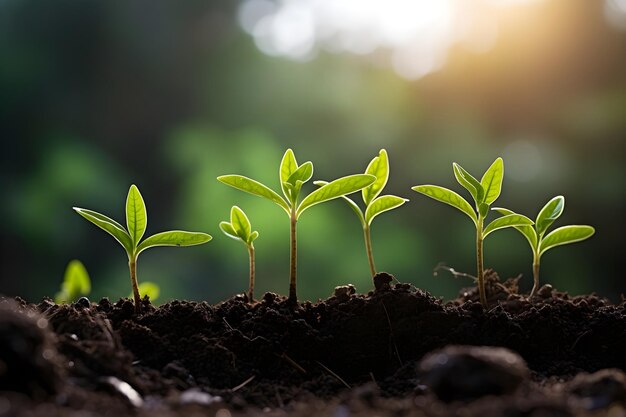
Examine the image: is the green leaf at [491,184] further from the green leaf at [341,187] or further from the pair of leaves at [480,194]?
the green leaf at [341,187]

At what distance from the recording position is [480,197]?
1.56 metres

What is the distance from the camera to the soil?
0.88m

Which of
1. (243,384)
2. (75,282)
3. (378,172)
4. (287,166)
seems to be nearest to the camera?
(243,384)

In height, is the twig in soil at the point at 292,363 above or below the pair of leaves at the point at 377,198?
below

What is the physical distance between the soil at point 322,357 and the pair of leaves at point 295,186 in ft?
0.78

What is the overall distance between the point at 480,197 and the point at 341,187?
361 mm

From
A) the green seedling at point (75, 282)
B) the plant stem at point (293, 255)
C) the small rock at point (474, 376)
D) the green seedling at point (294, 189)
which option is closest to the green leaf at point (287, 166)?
the green seedling at point (294, 189)

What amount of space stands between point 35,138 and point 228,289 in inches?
99.1

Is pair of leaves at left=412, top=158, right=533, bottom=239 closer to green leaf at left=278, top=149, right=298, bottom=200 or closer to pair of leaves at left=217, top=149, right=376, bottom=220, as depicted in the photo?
pair of leaves at left=217, top=149, right=376, bottom=220

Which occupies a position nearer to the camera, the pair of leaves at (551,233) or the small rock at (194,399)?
the small rock at (194,399)

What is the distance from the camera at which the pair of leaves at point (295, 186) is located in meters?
1.44

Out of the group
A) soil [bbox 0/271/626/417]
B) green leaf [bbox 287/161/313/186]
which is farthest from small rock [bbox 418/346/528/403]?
green leaf [bbox 287/161/313/186]

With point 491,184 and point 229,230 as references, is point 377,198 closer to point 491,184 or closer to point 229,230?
point 491,184

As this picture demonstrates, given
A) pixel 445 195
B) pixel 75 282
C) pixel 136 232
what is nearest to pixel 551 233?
pixel 445 195
